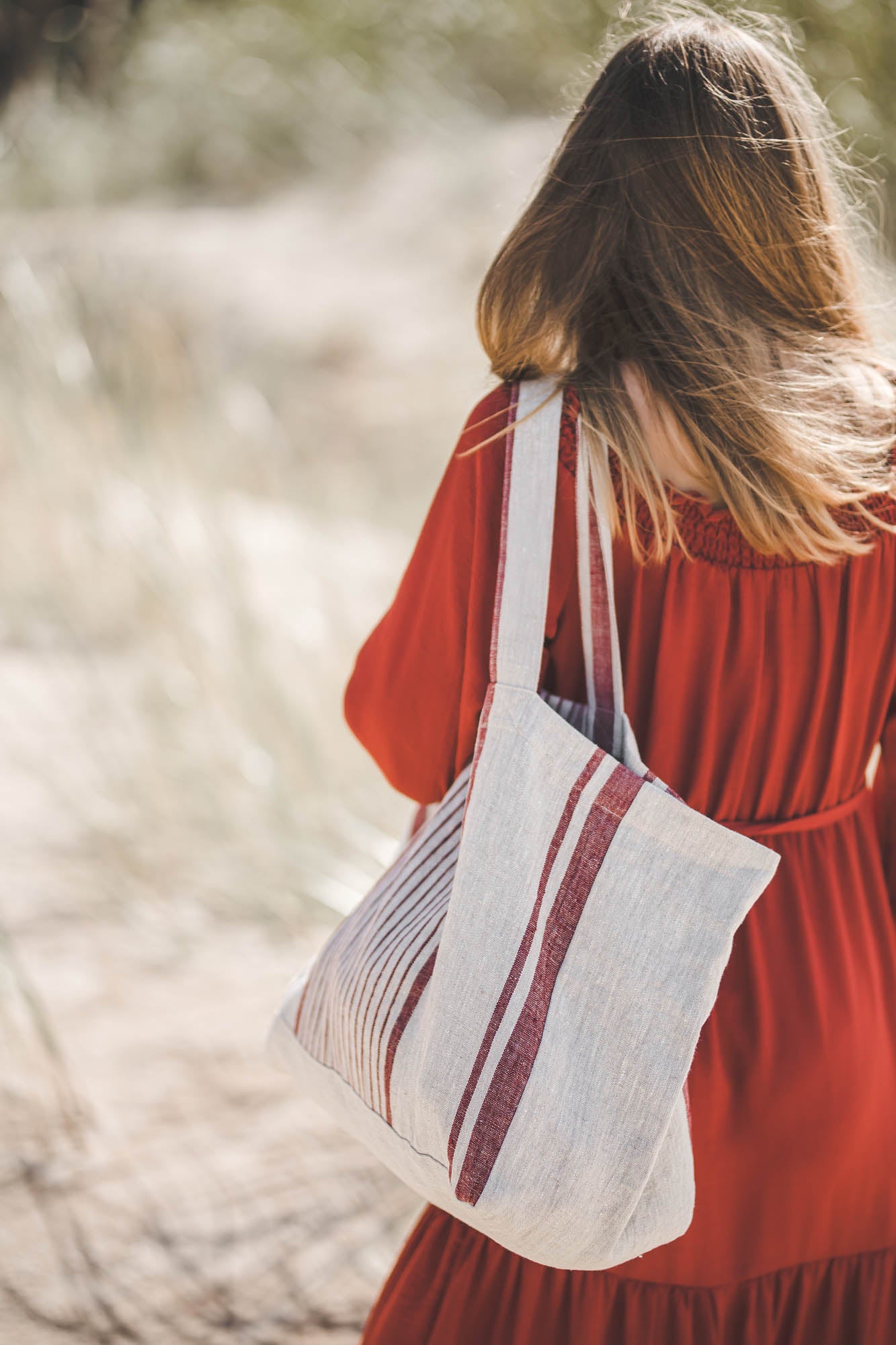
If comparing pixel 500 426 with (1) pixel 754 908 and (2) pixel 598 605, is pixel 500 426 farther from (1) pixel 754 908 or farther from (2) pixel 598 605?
(1) pixel 754 908

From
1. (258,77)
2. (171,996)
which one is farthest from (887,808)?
(258,77)

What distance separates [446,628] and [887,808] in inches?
22.8

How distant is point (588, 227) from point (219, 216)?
407 inches

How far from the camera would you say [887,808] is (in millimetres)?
1172

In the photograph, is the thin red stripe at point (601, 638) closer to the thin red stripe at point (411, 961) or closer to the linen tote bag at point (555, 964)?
the linen tote bag at point (555, 964)

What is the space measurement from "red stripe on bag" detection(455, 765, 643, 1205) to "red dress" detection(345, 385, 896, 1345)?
0.19 metres

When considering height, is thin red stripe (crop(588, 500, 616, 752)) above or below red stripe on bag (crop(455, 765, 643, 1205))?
above

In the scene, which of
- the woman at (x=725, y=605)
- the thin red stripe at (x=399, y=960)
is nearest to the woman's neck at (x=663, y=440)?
the woman at (x=725, y=605)

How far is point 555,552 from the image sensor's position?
0.87 metres

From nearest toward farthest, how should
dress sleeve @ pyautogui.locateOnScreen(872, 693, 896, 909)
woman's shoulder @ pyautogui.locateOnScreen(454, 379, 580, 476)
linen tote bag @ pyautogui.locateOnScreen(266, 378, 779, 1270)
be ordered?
linen tote bag @ pyautogui.locateOnScreen(266, 378, 779, 1270)
woman's shoulder @ pyautogui.locateOnScreen(454, 379, 580, 476)
dress sleeve @ pyautogui.locateOnScreen(872, 693, 896, 909)

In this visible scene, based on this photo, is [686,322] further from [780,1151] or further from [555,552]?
[780,1151]

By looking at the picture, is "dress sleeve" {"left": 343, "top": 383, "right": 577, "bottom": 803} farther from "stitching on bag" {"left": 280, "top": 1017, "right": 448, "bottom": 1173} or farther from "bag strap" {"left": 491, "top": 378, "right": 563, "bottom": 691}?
"stitching on bag" {"left": 280, "top": 1017, "right": 448, "bottom": 1173}

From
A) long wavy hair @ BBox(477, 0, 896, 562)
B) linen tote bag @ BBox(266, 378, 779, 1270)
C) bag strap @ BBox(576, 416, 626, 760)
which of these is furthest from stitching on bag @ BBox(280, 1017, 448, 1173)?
long wavy hair @ BBox(477, 0, 896, 562)

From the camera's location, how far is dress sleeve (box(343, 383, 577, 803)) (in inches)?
34.9
